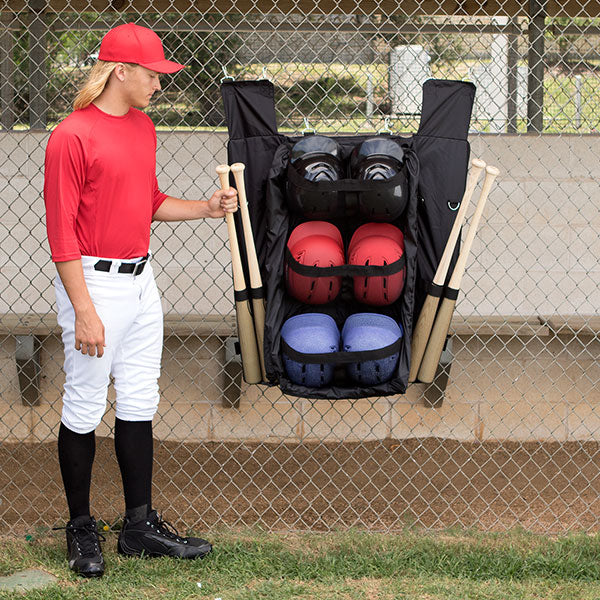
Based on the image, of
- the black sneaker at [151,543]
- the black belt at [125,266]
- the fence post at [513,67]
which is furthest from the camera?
the fence post at [513,67]

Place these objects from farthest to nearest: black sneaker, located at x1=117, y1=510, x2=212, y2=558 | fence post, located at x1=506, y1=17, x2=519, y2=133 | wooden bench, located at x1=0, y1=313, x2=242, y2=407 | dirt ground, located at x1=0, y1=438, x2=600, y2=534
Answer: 1. fence post, located at x1=506, y1=17, x2=519, y2=133
2. wooden bench, located at x1=0, y1=313, x2=242, y2=407
3. dirt ground, located at x1=0, y1=438, x2=600, y2=534
4. black sneaker, located at x1=117, y1=510, x2=212, y2=558

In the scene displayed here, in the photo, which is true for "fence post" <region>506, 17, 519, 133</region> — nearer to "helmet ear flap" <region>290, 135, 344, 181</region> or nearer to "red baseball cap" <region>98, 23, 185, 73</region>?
"helmet ear flap" <region>290, 135, 344, 181</region>

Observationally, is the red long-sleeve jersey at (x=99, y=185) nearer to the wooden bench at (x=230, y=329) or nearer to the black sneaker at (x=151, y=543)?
the black sneaker at (x=151, y=543)

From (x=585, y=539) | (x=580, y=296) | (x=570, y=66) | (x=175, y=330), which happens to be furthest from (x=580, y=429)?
(x=175, y=330)

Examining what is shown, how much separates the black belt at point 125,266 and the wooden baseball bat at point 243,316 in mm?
282

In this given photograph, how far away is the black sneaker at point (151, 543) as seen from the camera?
2607 mm

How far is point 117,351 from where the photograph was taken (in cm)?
249

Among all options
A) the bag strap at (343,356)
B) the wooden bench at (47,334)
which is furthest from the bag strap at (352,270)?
the wooden bench at (47,334)

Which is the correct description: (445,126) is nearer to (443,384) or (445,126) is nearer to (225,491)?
(443,384)

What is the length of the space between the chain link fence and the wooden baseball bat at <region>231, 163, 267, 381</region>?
131 centimetres

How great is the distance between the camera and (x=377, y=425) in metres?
4.32

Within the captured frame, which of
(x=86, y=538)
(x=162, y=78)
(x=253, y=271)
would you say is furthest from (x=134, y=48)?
(x=162, y=78)

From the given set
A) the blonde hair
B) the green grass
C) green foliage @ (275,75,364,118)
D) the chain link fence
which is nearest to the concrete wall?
the chain link fence

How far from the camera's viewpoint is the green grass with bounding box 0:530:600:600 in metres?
2.49
